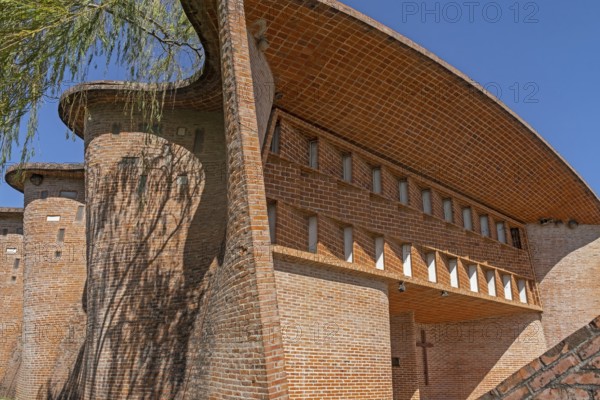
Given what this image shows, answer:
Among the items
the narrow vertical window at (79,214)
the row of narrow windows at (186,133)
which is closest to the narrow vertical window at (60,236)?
the narrow vertical window at (79,214)

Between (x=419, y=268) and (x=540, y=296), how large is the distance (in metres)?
7.43

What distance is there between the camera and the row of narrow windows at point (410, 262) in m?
9.12

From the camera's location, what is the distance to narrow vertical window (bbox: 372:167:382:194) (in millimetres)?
11317

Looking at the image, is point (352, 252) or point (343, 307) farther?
point (352, 252)

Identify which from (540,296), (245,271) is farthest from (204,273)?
(540,296)

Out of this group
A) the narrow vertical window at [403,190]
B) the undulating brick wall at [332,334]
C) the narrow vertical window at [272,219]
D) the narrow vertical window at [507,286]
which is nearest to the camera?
the undulating brick wall at [332,334]

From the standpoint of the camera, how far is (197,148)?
10.8 meters

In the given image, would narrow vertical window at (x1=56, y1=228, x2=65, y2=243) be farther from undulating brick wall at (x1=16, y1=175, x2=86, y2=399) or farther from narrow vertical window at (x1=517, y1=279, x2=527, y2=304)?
narrow vertical window at (x1=517, y1=279, x2=527, y2=304)

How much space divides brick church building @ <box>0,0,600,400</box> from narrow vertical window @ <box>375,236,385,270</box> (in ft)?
0.15

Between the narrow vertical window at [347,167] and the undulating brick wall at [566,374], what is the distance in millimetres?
7959

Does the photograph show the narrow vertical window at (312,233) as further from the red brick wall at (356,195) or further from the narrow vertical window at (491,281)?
the narrow vertical window at (491,281)

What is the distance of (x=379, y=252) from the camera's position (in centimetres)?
1068

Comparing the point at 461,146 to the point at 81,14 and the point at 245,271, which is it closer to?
the point at 245,271

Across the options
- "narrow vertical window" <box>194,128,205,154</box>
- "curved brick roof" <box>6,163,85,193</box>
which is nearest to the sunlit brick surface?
"curved brick roof" <box>6,163,85,193</box>
